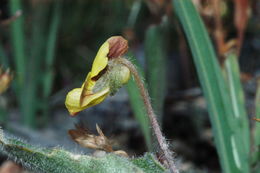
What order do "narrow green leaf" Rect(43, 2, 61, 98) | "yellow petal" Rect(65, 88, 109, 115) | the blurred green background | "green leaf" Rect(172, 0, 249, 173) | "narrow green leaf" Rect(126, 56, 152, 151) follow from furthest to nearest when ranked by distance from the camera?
"narrow green leaf" Rect(43, 2, 61, 98) < the blurred green background < "narrow green leaf" Rect(126, 56, 152, 151) < "green leaf" Rect(172, 0, 249, 173) < "yellow petal" Rect(65, 88, 109, 115)

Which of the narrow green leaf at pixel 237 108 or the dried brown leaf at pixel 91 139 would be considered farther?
the narrow green leaf at pixel 237 108

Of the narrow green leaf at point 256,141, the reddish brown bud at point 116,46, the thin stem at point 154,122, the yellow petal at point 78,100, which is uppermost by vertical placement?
the reddish brown bud at point 116,46

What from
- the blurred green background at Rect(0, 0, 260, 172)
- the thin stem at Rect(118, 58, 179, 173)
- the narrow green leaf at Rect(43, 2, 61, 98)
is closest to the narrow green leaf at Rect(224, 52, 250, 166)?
the blurred green background at Rect(0, 0, 260, 172)

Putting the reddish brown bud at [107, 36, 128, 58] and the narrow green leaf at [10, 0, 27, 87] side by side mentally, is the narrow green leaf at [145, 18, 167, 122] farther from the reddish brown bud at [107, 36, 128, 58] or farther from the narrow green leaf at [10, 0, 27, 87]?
the narrow green leaf at [10, 0, 27, 87]

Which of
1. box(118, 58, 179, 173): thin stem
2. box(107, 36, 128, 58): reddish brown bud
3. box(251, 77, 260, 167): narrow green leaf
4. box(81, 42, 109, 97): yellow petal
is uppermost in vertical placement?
box(107, 36, 128, 58): reddish brown bud

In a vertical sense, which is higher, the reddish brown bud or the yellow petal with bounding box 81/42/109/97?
the reddish brown bud

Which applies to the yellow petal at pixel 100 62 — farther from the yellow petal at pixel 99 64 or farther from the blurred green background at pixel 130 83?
the blurred green background at pixel 130 83

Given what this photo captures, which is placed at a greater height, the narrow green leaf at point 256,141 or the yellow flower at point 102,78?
the yellow flower at point 102,78

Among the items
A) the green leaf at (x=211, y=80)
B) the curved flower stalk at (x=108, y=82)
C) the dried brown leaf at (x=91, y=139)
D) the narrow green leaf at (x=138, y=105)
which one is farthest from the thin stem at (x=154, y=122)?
the narrow green leaf at (x=138, y=105)

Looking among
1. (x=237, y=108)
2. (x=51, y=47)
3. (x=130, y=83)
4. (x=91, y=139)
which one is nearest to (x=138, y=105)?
(x=130, y=83)
